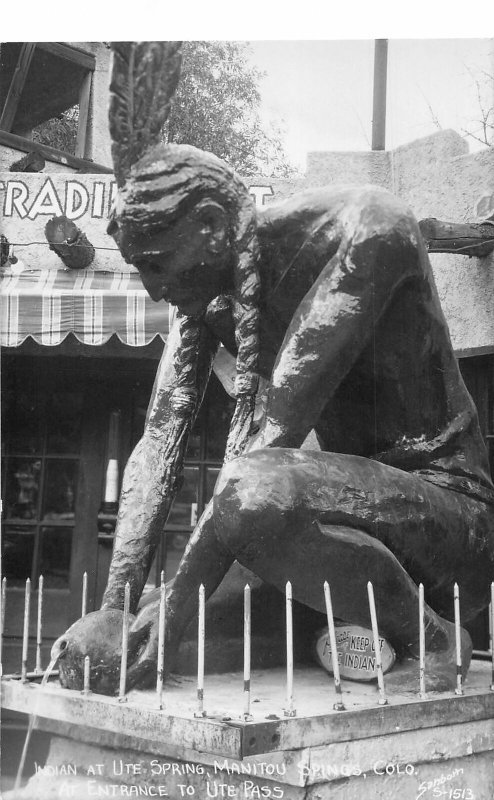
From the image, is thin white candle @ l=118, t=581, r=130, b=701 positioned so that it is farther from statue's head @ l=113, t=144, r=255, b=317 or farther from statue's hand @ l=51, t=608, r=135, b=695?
statue's head @ l=113, t=144, r=255, b=317

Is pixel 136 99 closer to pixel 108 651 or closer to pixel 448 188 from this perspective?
pixel 108 651

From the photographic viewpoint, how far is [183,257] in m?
1.95

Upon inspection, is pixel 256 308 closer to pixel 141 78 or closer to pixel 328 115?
pixel 141 78

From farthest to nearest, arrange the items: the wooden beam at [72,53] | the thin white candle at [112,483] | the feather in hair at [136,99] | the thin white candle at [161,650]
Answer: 1. the thin white candle at [112,483]
2. the wooden beam at [72,53]
3. the feather in hair at [136,99]
4. the thin white candle at [161,650]

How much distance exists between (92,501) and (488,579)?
376 centimetres

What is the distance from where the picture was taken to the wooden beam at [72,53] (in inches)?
128

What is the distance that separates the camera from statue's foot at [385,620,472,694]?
1813mm

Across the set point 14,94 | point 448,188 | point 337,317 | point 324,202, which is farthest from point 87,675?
point 14,94

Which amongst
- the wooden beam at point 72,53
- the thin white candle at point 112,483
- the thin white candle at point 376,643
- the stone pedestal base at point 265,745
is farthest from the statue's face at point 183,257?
the thin white candle at point 112,483

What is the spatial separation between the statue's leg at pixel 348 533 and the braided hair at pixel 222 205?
31 centimetres

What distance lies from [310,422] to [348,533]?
10.8 inches

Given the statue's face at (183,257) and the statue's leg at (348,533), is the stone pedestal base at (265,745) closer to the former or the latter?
the statue's leg at (348,533)

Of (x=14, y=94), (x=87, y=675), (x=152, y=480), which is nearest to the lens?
(x=87, y=675)

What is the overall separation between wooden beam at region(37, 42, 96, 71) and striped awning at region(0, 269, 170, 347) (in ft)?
3.67
